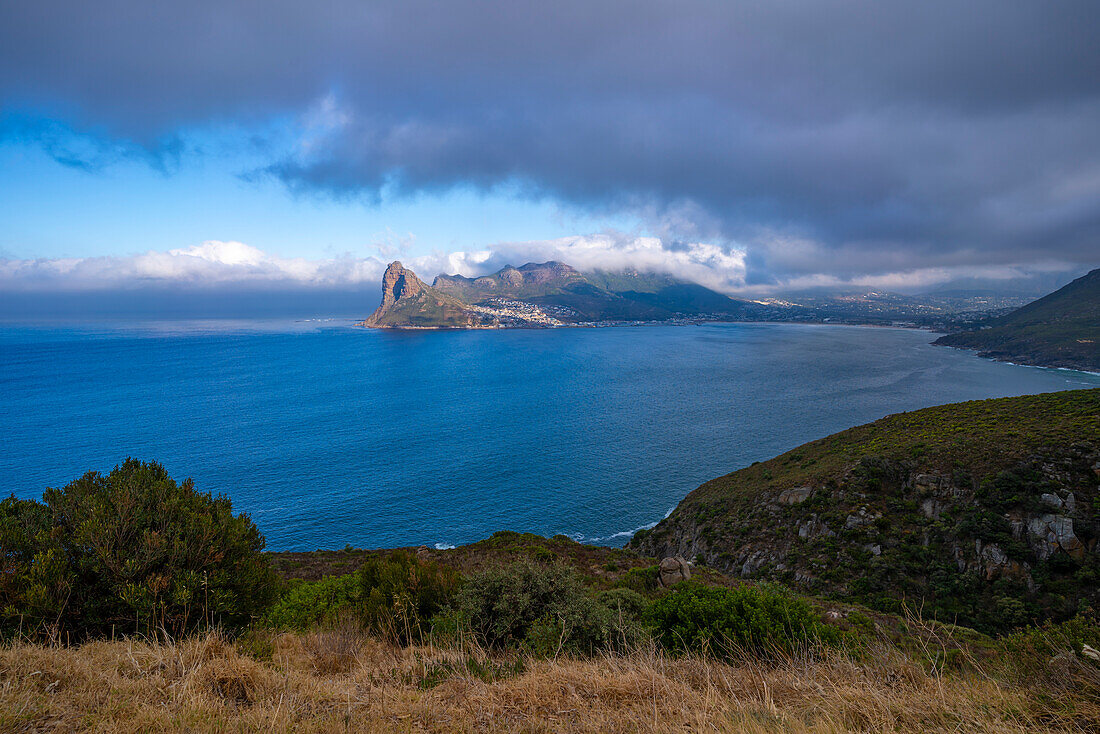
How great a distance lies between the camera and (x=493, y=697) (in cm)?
464

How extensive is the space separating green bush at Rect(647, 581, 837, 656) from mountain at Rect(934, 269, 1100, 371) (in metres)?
161

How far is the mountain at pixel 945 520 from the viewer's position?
1633 centimetres

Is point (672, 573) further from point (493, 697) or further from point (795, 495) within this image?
point (493, 697)

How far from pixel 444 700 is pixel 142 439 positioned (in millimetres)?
72653

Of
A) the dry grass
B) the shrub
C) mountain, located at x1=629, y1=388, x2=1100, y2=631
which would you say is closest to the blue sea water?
mountain, located at x1=629, y1=388, x2=1100, y2=631

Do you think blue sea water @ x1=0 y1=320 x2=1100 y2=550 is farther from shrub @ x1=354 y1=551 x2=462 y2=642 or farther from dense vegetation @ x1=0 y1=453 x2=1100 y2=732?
dense vegetation @ x1=0 y1=453 x2=1100 y2=732

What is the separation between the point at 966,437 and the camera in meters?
24.3

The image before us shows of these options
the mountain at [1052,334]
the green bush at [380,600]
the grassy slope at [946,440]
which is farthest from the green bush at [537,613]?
the mountain at [1052,334]

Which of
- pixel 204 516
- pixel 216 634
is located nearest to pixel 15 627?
pixel 204 516

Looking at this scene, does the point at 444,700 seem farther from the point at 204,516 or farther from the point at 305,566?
the point at 305,566

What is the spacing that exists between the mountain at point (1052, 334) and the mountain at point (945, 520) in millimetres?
136923

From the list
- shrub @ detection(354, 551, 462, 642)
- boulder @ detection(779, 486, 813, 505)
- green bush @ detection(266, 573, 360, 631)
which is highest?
shrub @ detection(354, 551, 462, 642)

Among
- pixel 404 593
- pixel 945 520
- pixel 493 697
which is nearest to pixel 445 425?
pixel 945 520

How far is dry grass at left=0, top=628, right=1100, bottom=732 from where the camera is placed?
152 inches
